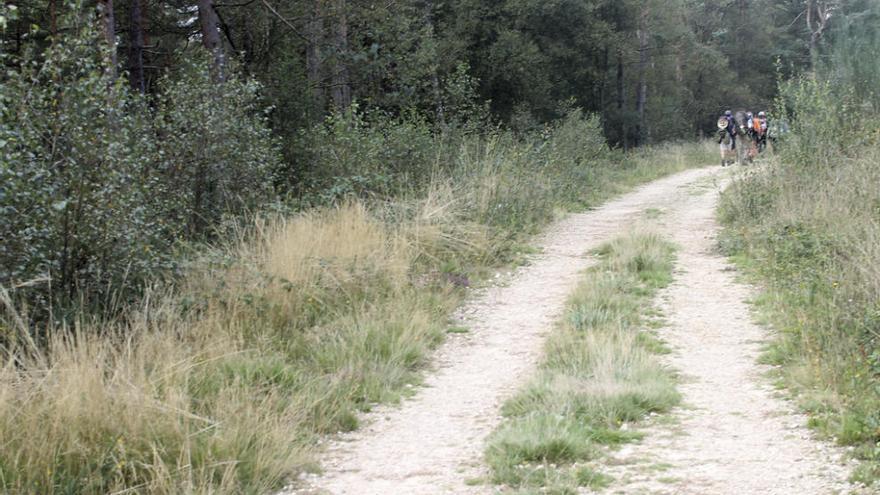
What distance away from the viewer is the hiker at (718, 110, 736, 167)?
23.3 metres

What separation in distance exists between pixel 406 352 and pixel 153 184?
3617mm

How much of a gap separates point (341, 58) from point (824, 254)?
11.0 metres

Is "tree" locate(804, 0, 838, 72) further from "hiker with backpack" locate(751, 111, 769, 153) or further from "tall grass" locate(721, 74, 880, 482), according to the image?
"tall grass" locate(721, 74, 880, 482)

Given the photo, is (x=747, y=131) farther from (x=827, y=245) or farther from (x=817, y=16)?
(x=817, y=16)

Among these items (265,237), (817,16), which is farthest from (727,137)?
(817,16)

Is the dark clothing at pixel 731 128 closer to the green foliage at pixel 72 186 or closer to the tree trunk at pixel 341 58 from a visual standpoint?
the tree trunk at pixel 341 58

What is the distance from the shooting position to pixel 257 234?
9453mm

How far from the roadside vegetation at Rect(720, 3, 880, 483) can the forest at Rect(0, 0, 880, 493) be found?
32 millimetres

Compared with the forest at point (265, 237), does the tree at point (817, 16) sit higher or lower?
higher

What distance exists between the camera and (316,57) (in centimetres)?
1817

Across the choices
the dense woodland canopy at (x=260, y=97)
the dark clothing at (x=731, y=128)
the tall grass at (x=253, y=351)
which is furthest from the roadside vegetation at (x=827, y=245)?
the dark clothing at (x=731, y=128)

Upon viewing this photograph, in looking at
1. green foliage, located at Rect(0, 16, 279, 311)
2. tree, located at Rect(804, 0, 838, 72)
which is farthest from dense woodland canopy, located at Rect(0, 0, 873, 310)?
tree, located at Rect(804, 0, 838, 72)

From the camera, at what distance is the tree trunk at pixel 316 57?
16.5 meters

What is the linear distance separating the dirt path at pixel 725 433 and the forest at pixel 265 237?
0.23m
